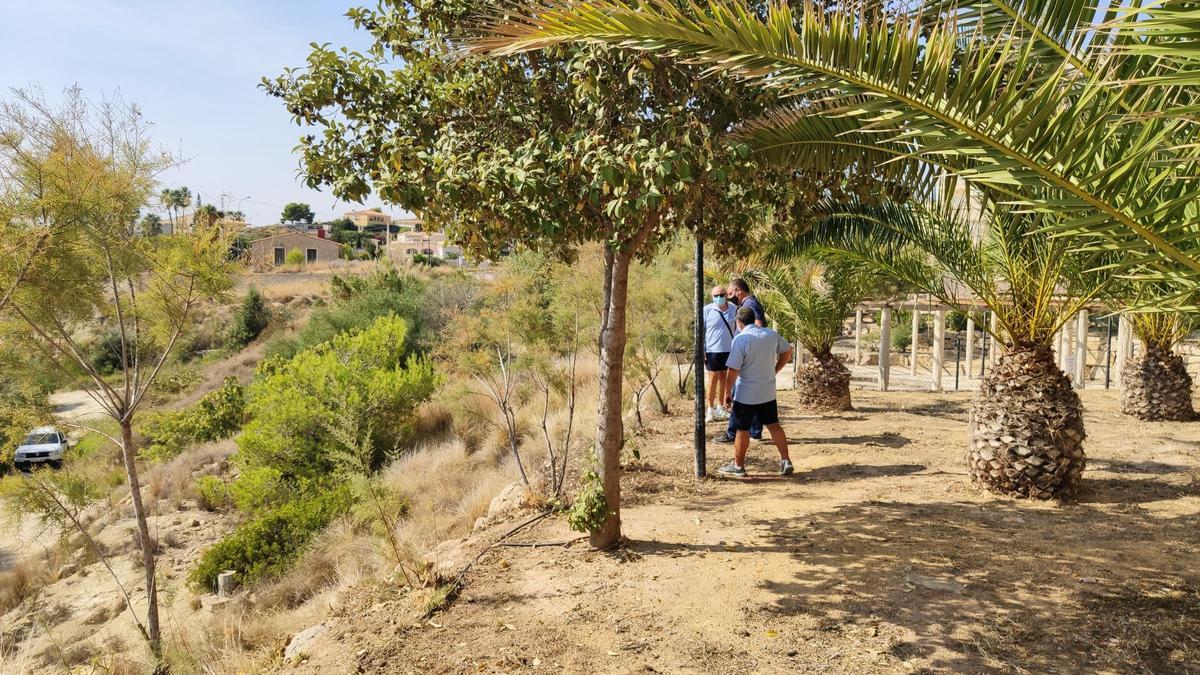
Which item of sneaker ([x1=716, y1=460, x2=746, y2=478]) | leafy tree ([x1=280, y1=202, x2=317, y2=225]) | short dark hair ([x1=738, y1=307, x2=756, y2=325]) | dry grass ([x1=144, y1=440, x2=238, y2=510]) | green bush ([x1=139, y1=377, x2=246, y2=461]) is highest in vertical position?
leafy tree ([x1=280, y1=202, x2=317, y2=225])

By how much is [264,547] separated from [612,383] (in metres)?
7.03

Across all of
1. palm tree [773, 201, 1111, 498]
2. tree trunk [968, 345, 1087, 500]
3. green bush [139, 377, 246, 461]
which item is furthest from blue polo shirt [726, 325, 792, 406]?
green bush [139, 377, 246, 461]

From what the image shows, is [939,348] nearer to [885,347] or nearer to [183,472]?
[885,347]

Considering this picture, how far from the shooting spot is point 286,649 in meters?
4.69

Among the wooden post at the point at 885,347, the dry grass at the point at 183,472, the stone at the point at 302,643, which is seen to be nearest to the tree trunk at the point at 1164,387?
the wooden post at the point at 885,347

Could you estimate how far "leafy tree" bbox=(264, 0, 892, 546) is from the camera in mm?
3912

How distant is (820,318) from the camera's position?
1071 centimetres

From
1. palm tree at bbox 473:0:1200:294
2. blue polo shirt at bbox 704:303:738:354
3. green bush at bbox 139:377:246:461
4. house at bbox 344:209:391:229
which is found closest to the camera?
palm tree at bbox 473:0:1200:294

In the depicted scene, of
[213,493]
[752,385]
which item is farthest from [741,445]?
[213,493]

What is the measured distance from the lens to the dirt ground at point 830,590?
355 centimetres

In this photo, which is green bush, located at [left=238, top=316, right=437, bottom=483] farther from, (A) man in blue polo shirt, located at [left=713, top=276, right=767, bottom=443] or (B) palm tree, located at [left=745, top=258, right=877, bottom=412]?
(B) palm tree, located at [left=745, top=258, right=877, bottom=412]

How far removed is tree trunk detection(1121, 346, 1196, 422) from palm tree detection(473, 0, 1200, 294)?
7.32m

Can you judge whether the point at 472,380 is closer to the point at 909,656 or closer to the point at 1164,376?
the point at 1164,376

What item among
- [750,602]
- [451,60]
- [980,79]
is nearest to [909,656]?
[750,602]
